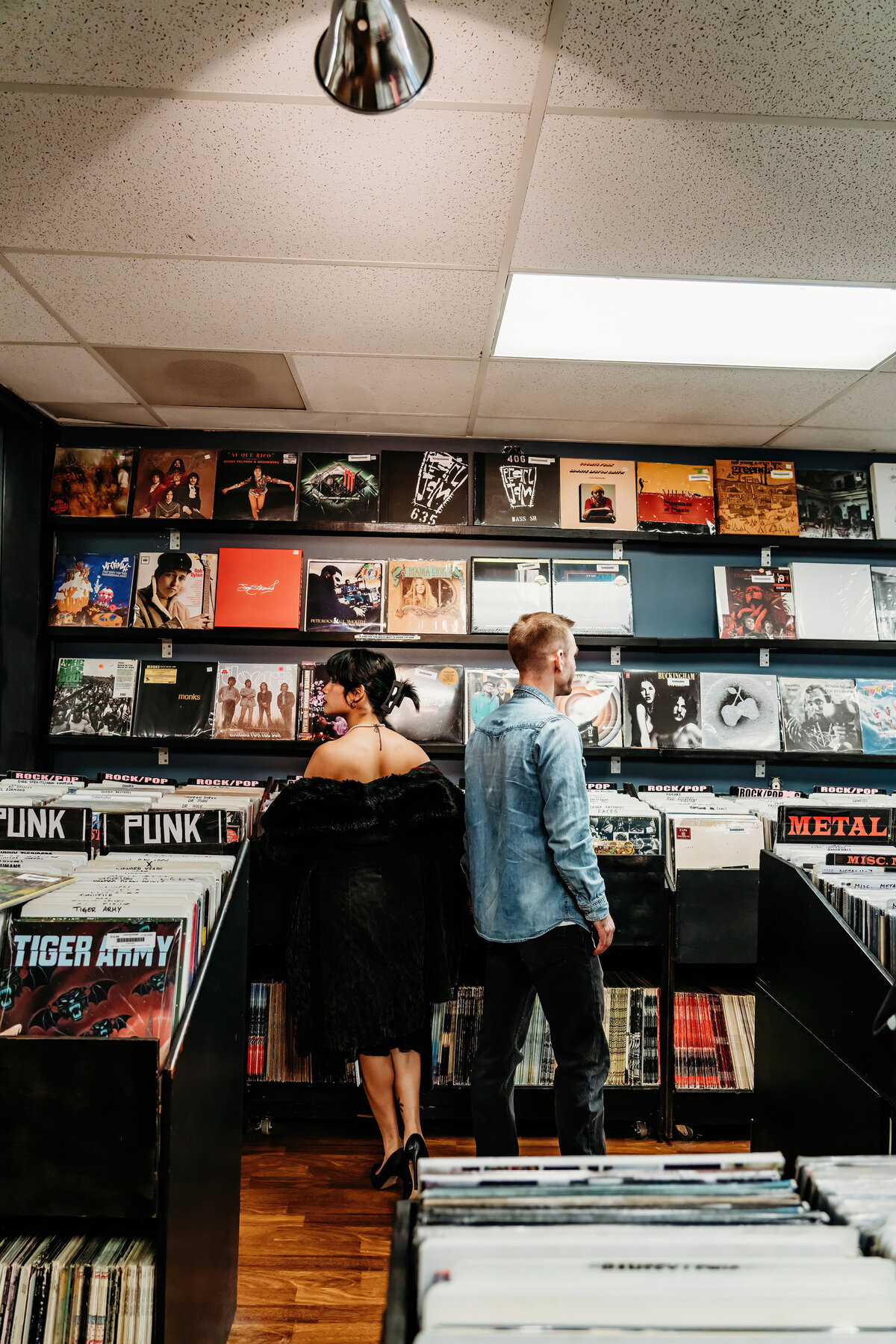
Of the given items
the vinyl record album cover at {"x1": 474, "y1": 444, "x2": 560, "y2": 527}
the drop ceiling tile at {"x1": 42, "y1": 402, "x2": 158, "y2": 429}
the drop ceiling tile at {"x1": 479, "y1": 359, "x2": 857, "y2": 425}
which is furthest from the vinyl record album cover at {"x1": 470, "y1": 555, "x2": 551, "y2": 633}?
the drop ceiling tile at {"x1": 42, "y1": 402, "x2": 158, "y2": 429}

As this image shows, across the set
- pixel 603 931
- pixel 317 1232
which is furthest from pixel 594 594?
pixel 317 1232

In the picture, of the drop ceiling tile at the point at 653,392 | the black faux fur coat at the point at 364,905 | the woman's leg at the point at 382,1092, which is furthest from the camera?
the drop ceiling tile at the point at 653,392

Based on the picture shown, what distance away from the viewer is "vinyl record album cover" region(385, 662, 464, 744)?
10.6ft

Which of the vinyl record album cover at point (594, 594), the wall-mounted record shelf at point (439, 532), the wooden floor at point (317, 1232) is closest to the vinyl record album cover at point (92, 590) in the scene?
the wall-mounted record shelf at point (439, 532)

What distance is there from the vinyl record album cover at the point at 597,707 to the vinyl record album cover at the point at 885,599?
1.19 metres

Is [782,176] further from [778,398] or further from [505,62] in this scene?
[778,398]

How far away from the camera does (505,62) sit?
1.37m

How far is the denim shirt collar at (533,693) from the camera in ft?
6.49

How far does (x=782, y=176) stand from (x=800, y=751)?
2272mm

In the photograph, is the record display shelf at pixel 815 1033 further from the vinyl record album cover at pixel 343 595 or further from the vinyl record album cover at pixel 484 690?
the vinyl record album cover at pixel 343 595

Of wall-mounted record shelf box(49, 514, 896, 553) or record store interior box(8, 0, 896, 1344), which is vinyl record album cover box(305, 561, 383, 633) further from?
wall-mounted record shelf box(49, 514, 896, 553)

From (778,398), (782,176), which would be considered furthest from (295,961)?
(778,398)

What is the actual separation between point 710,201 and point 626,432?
1500 millimetres

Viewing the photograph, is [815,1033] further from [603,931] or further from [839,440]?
[839,440]
